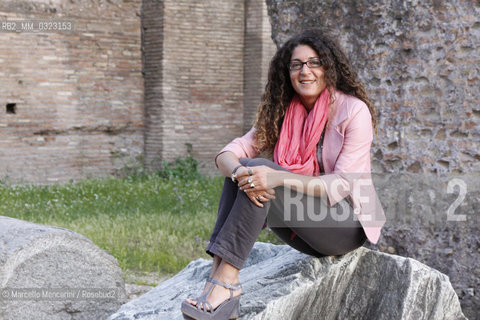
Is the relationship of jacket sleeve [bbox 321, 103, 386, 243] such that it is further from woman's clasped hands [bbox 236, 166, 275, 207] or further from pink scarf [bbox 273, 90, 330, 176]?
woman's clasped hands [bbox 236, 166, 275, 207]

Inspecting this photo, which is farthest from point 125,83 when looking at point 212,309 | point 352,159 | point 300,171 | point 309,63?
point 212,309

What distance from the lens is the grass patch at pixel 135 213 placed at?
5.92m

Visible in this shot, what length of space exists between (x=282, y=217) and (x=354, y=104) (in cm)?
62

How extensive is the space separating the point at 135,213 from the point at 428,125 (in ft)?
12.6

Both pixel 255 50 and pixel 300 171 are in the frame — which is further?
pixel 255 50

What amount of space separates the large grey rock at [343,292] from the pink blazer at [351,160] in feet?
0.80

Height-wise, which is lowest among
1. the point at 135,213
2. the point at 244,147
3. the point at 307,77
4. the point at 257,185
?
the point at 135,213

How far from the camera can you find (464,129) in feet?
14.4

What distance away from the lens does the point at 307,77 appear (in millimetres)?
3092

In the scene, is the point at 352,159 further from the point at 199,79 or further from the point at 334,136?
the point at 199,79

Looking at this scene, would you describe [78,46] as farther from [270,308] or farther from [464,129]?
[270,308]

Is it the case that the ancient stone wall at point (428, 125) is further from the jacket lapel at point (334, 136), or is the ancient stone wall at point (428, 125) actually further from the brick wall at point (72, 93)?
the brick wall at point (72, 93)

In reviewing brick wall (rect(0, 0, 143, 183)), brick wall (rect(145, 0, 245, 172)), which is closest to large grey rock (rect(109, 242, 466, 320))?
brick wall (rect(0, 0, 143, 183))

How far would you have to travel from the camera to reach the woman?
2.78 meters
